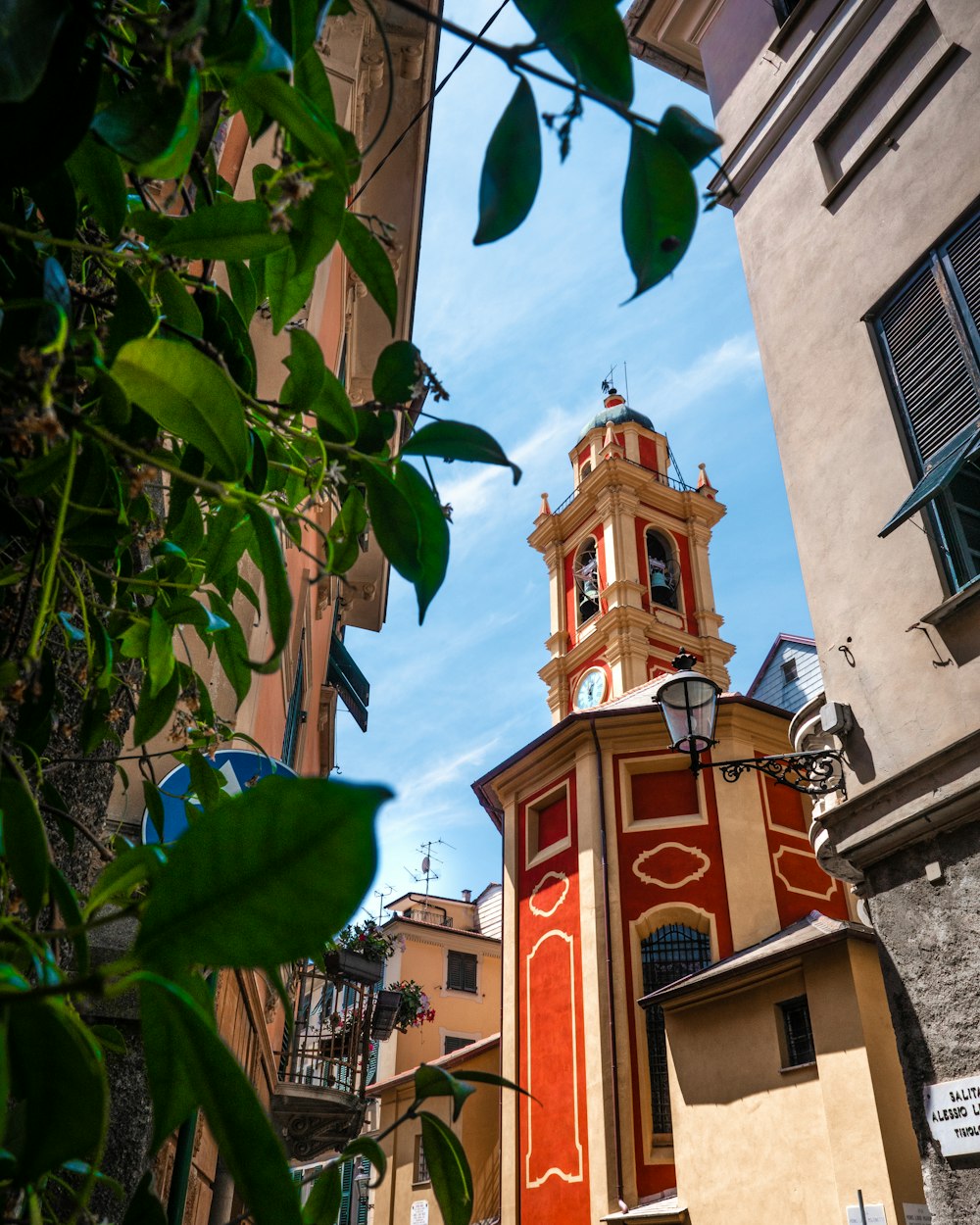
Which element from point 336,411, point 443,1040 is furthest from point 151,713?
point 443,1040

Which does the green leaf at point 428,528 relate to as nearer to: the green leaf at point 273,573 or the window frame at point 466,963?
the green leaf at point 273,573

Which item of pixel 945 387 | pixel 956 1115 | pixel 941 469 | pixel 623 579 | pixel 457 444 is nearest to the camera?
pixel 457 444

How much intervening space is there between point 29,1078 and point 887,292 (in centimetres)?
708

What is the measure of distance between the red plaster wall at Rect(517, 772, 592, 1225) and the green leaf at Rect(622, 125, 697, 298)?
15.5 meters

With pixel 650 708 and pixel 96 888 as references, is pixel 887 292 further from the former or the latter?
pixel 650 708

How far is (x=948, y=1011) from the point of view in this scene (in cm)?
485

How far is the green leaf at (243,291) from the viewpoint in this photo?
90cm

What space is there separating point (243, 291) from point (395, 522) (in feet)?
1.02

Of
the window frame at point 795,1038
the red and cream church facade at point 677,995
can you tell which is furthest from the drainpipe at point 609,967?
the window frame at point 795,1038

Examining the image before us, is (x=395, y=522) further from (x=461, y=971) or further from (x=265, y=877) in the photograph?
(x=461, y=971)

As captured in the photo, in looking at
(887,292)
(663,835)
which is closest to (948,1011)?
(887,292)

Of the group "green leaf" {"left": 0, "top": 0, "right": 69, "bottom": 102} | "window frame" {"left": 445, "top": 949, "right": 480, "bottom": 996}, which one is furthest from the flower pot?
"window frame" {"left": 445, "top": 949, "right": 480, "bottom": 996}

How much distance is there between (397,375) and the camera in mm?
815

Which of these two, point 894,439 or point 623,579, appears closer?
→ point 894,439
